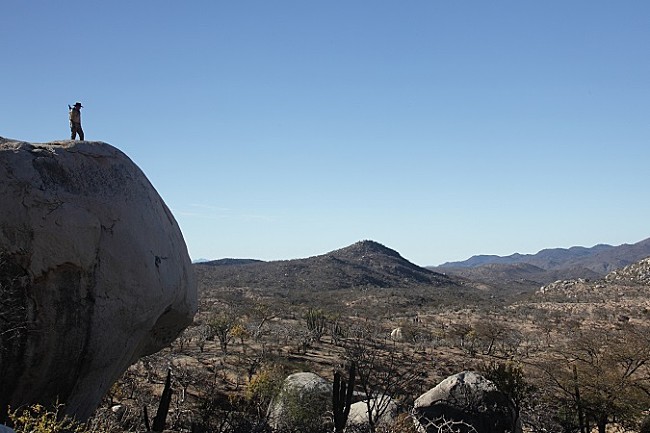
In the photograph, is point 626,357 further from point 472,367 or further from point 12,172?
point 12,172

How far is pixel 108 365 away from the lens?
24.3 ft

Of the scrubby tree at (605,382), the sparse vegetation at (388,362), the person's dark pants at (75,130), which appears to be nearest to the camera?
the person's dark pants at (75,130)

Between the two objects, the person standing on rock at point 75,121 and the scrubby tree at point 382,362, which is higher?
the person standing on rock at point 75,121

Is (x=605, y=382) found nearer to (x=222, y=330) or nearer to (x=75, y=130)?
(x=75, y=130)

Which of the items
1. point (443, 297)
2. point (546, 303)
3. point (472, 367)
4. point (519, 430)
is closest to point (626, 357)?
point (519, 430)

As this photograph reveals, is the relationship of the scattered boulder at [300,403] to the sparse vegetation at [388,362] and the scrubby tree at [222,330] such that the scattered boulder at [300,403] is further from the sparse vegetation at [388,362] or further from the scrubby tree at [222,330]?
the scrubby tree at [222,330]

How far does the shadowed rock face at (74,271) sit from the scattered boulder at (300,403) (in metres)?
6.73

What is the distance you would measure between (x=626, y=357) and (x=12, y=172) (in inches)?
696

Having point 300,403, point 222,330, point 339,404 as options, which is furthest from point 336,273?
point 339,404

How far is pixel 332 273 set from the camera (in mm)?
79062

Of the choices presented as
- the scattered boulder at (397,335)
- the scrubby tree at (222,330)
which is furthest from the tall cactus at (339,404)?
the scattered boulder at (397,335)

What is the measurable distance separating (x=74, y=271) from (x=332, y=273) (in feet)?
239

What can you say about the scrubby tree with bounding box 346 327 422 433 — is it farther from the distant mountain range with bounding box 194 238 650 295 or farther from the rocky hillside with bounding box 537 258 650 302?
the distant mountain range with bounding box 194 238 650 295

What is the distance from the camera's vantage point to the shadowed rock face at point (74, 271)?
6277 mm
